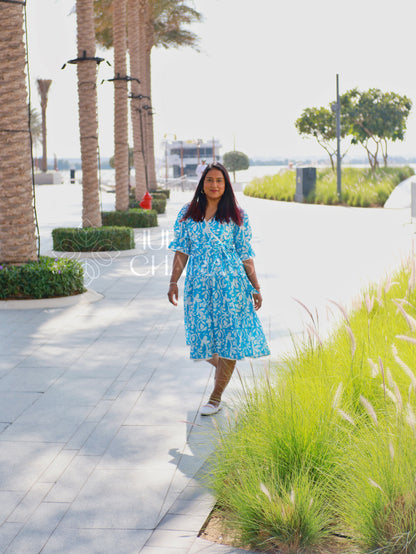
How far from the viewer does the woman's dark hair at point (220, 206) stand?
17.5 ft

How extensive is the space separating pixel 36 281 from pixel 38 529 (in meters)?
6.52

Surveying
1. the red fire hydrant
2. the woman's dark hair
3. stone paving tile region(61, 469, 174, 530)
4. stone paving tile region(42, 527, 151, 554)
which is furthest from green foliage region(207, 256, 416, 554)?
the red fire hydrant

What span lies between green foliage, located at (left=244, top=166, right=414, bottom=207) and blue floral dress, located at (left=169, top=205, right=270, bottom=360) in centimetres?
2723

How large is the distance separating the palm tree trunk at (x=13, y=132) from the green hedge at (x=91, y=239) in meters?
4.30

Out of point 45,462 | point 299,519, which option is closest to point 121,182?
point 45,462

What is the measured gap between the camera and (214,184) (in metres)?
5.30

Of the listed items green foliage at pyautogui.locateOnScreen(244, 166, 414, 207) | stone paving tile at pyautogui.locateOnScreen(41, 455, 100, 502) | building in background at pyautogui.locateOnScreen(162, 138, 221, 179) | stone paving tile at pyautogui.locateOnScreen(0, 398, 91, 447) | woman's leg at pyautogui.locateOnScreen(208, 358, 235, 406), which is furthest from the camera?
building in background at pyautogui.locateOnScreen(162, 138, 221, 179)

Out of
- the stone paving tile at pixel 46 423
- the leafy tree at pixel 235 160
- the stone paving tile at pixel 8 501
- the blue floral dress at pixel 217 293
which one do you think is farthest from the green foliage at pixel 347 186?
the leafy tree at pixel 235 160

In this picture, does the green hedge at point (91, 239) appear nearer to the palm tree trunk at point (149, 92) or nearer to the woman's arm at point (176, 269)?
the woman's arm at point (176, 269)

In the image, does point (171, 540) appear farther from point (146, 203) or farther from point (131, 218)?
point (146, 203)

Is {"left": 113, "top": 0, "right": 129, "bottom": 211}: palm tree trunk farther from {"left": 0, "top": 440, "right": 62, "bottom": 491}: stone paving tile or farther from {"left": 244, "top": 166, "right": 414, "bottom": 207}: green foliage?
{"left": 244, "top": 166, "right": 414, "bottom": 207}: green foliage

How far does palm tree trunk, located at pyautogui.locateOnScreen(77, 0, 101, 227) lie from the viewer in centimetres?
1470

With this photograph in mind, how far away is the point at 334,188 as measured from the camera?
34.0m

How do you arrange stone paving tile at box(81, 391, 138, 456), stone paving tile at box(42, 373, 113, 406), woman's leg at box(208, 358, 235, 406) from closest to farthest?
stone paving tile at box(81, 391, 138, 456) → woman's leg at box(208, 358, 235, 406) → stone paving tile at box(42, 373, 113, 406)
